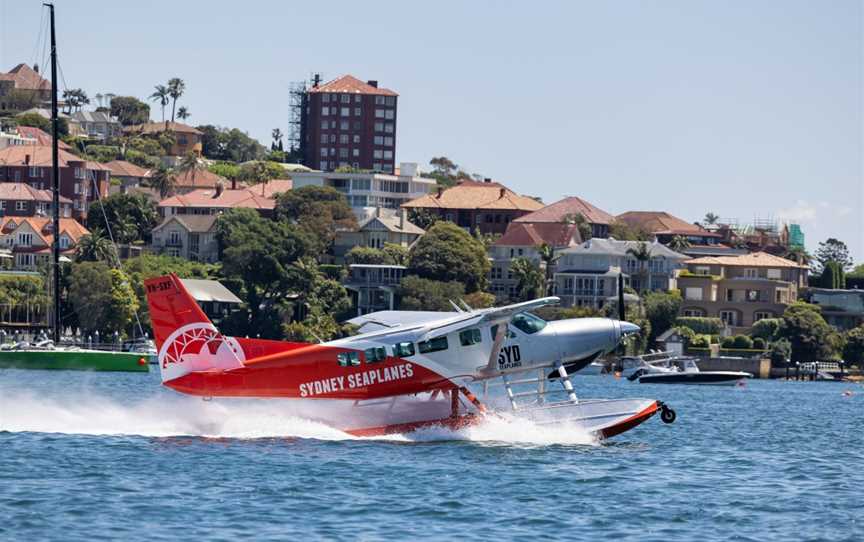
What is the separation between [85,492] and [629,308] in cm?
9365

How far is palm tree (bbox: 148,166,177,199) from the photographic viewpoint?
159875 millimetres

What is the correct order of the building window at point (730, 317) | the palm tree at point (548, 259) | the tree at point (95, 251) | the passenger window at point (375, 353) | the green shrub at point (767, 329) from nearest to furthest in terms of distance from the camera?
the passenger window at point (375, 353) < the tree at point (95, 251) < the green shrub at point (767, 329) < the building window at point (730, 317) < the palm tree at point (548, 259)

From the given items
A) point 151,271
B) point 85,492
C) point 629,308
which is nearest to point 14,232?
point 151,271

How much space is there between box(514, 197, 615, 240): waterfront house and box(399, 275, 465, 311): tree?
30.2m

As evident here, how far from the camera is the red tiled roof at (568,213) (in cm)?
14388

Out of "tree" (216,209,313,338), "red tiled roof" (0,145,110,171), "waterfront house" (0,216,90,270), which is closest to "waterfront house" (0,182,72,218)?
"red tiled roof" (0,145,110,171)

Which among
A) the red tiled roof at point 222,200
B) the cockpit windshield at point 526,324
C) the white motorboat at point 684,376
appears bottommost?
the white motorboat at point 684,376

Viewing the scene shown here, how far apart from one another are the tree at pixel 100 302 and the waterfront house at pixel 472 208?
53.1m

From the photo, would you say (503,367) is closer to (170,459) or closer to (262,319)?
(170,459)

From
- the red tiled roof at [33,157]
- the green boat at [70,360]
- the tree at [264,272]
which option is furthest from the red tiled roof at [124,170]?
the green boat at [70,360]

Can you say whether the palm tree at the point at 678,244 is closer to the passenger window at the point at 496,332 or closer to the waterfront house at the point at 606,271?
the waterfront house at the point at 606,271

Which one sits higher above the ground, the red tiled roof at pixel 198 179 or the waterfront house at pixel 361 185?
the red tiled roof at pixel 198 179

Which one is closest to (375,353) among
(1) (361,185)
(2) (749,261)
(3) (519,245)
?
(3) (519,245)

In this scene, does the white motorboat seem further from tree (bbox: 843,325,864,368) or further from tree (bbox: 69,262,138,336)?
tree (bbox: 843,325,864,368)
